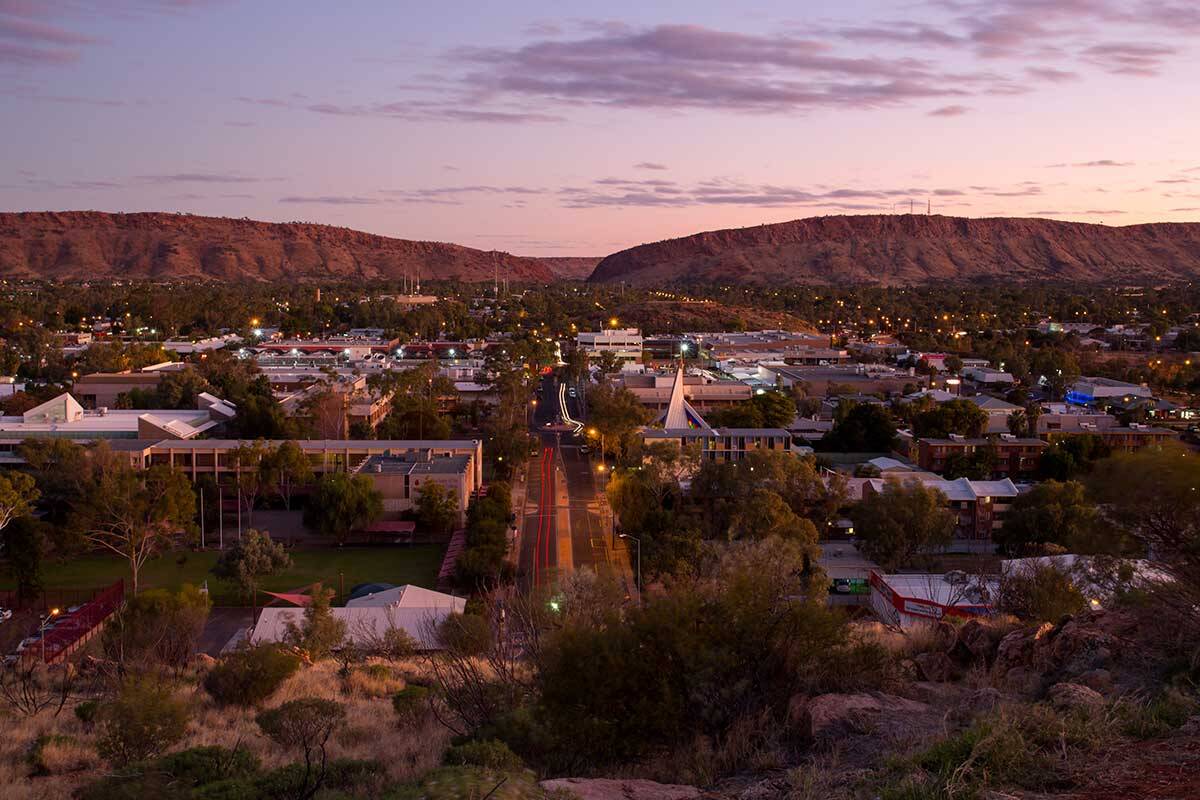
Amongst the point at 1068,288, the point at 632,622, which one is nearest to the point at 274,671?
the point at 632,622

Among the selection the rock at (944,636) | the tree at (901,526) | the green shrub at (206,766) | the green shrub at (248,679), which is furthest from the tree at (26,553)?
the rock at (944,636)

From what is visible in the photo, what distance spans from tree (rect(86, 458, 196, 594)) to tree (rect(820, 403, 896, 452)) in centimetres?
2465

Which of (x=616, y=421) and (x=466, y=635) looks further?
(x=616, y=421)

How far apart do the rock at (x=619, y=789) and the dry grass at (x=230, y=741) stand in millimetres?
1749

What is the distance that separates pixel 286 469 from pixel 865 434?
22348 mm

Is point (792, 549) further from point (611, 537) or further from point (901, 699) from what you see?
point (611, 537)

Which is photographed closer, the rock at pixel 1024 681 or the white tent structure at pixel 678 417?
the rock at pixel 1024 681

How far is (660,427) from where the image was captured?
1649 inches

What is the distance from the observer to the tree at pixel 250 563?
23375 millimetres

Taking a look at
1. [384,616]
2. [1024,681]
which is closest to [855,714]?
[1024,681]

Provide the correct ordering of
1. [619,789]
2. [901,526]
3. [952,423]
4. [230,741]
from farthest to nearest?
[952,423], [901,526], [230,741], [619,789]

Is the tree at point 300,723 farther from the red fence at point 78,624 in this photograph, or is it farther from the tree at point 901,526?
the tree at point 901,526

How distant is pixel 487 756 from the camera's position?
7609 millimetres

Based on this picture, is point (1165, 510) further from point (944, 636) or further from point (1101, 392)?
point (1101, 392)
